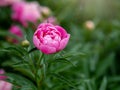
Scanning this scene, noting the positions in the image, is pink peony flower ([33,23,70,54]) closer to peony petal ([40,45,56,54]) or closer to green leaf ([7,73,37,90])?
peony petal ([40,45,56,54])

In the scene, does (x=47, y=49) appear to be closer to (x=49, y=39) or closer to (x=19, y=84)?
(x=49, y=39)

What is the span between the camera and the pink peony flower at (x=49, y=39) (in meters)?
1.51

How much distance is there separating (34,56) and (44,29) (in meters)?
0.23

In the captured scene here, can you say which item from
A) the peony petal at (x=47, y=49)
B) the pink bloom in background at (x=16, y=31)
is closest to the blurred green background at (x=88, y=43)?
the pink bloom in background at (x=16, y=31)

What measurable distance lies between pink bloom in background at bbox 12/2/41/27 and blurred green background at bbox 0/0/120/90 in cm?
14

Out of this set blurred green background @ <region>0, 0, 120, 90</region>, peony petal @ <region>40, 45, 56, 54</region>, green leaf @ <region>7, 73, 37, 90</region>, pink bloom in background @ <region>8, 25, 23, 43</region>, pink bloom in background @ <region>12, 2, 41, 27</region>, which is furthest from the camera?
pink bloom in background @ <region>12, 2, 41, 27</region>

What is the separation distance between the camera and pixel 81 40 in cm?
266

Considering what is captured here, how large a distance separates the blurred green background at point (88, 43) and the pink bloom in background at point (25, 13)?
0.46 feet

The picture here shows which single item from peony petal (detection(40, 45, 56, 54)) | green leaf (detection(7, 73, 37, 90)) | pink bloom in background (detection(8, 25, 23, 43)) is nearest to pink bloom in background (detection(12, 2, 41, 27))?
pink bloom in background (detection(8, 25, 23, 43))

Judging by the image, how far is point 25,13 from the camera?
9.05 ft

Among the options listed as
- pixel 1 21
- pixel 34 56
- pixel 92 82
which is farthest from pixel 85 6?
pixel 34 56

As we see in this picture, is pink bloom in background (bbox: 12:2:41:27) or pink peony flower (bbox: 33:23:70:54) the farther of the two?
pink bloom in background (bbox: 12:2:41:27)

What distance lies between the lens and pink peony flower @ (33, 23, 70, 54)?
1514 millimetres

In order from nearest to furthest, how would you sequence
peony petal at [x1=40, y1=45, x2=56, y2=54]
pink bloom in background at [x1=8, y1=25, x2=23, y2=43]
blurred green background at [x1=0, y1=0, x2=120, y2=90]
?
peony petal at [x1=40, y1=45, x2=56, y2=54] < blurred green background at [x1=0, y1=0, x2=120, y2=90] < pink bloom in background at [x1=8, y1=25, x2=23, y2=43]
